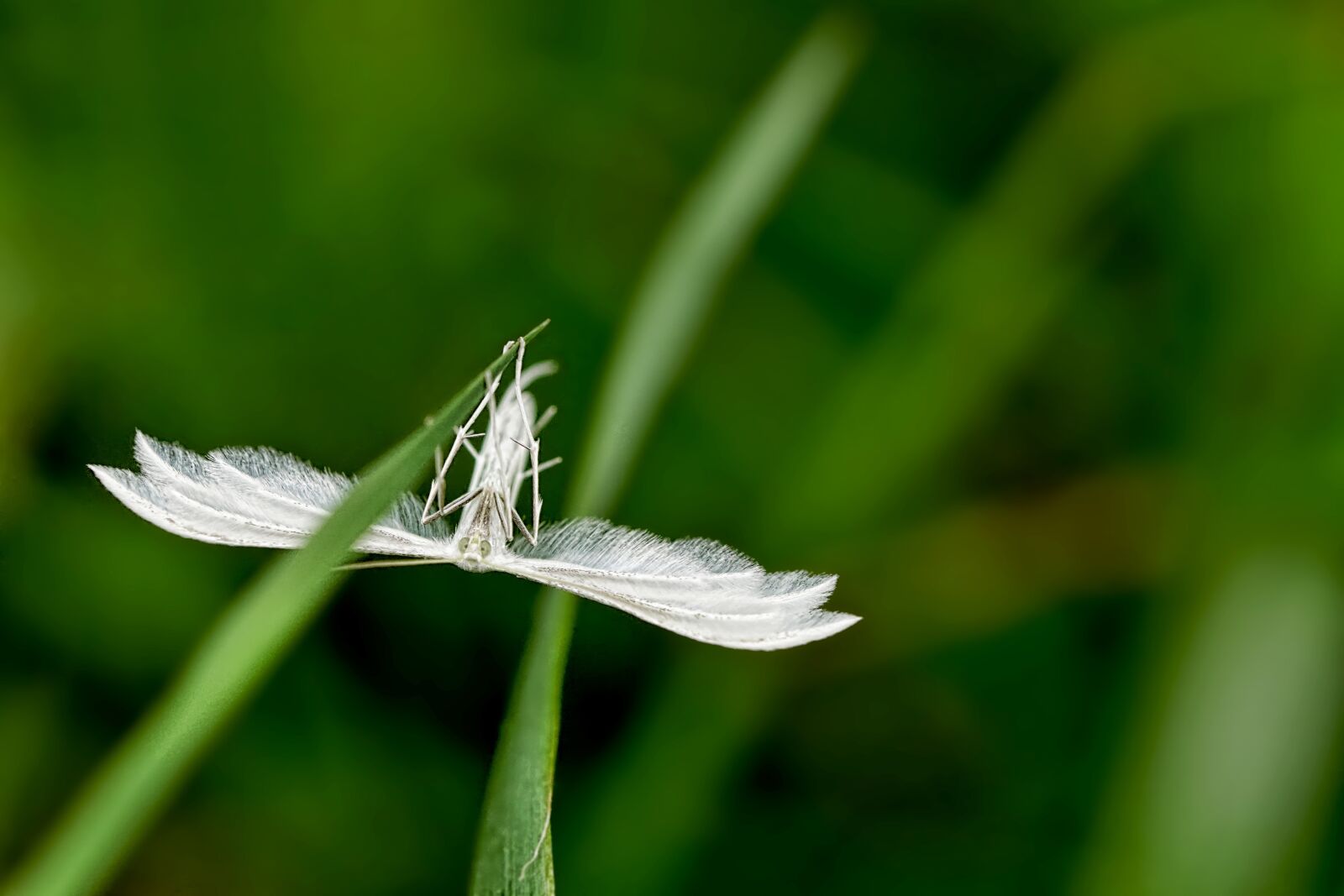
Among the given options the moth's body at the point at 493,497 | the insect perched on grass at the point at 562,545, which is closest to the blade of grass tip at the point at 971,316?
the moth's body at the point at 493,497

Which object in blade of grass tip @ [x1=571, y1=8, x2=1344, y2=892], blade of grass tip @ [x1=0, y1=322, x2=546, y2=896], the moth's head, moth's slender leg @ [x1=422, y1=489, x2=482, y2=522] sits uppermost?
blade of grass tip @ [x1=571, y1=8, x2=1344, y2=892]

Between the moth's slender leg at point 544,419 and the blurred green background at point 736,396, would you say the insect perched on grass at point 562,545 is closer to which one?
the moth's slender leg at point 544,419

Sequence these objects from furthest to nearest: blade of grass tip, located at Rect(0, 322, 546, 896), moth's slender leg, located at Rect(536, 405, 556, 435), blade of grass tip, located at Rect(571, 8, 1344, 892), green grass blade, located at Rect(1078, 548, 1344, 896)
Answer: blade of grass tip, located at Rect(571, 8, 1344, 892), green grass blade, located at Rect(1078, 548, 1344, 896), moth's slender leg, located at Rect(536, 405, 556, 435), blade of grass tip, located at Rect(0, 322, 546, 896)

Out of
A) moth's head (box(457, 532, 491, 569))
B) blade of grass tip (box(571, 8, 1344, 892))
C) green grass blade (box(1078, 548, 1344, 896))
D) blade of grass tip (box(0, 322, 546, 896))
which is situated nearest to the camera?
blade of grass tip (box(0, 322, 546, 896))

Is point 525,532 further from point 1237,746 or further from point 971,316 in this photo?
point 971,316

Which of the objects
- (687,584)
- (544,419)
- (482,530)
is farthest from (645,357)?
(687,584)

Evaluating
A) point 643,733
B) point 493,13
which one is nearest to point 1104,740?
point 643,733

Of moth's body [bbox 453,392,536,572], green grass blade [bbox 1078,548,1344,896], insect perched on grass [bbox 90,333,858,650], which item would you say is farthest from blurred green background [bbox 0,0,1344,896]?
insect perched on grass [bbox 90,333,858,650]

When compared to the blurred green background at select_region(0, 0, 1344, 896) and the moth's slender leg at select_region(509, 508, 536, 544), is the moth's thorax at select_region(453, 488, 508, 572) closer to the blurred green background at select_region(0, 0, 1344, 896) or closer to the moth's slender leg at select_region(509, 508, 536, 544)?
the moth's slender leg at select_region(509, 508, 536, 544)
